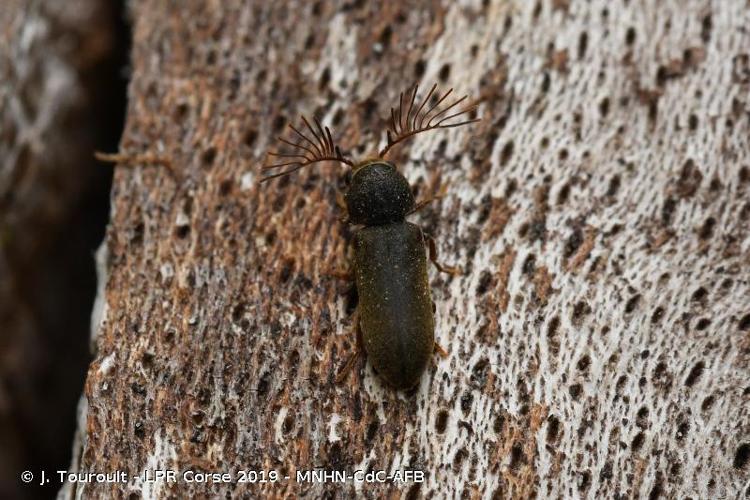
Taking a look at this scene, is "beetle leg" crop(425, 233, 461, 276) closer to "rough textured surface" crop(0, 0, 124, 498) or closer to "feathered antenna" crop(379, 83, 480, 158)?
"feathered antenna" crop(379, 83, 480, 158)

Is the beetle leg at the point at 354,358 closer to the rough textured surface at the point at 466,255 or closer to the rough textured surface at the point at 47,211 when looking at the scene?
the rough textured surface at the point at 466,255

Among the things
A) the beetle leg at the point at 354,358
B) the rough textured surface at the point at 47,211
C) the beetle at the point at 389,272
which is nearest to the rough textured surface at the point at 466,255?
the beetle leg at the point at 354,358

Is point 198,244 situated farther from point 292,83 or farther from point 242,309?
point 292,83

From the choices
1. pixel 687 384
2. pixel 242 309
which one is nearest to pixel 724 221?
pixel 687 384

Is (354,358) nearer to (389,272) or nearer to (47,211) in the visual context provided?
(389,272)

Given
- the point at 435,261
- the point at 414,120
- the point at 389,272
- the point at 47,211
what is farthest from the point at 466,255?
the point at 47,211

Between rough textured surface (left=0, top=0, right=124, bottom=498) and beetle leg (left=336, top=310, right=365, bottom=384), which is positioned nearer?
beetle leg (left=336, top=310, right=365, bottom=384)

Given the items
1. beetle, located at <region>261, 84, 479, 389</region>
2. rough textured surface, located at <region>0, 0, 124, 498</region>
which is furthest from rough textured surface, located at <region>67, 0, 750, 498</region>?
rough textured surface, located at <region>0, 0, 124, 498</region>
